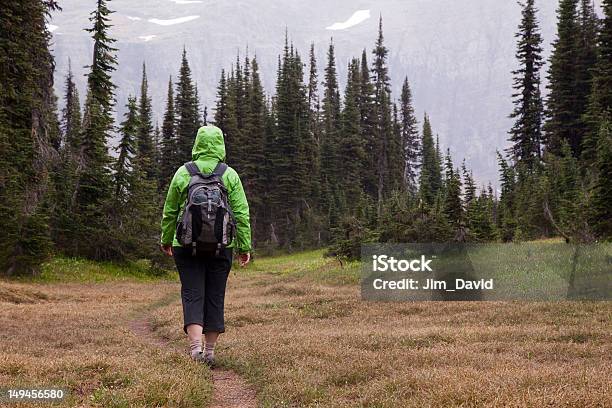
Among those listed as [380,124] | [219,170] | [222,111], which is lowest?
[219,170]

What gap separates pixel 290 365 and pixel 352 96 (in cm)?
7237

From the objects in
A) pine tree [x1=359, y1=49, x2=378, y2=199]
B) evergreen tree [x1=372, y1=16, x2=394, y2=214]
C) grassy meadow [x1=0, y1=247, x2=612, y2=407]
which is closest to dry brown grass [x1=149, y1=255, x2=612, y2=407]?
grassy meadow [x1=0, y1=247, x2=612, y2=407]

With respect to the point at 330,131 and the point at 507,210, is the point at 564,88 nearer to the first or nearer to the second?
the point at 507,210

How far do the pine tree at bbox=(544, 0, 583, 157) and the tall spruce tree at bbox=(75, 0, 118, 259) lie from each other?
34104 mm

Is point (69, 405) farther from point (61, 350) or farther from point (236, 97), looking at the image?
point (236, 97)

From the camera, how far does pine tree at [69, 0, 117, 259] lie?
109 ft

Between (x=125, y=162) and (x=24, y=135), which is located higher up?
(x=24, y=135)

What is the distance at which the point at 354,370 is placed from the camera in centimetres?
742

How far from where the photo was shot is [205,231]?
750 centimetres

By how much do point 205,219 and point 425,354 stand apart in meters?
3.70

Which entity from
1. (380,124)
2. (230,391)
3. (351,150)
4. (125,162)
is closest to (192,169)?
(230,391)

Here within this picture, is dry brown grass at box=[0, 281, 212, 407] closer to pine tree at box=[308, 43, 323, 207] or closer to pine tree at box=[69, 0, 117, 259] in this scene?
pine tree at box=[69, 0, 117, 259]

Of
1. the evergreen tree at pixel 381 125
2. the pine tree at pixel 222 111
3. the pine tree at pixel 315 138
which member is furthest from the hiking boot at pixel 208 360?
the evergreen tree at pixel 381 125

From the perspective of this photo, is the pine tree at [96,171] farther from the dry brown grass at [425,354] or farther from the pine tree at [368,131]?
the pine tree at [368,131]
